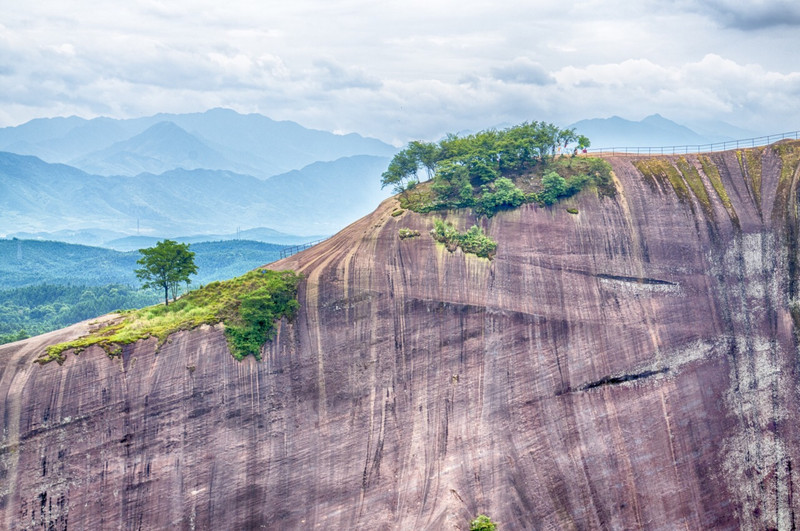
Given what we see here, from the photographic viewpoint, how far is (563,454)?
44781 mm

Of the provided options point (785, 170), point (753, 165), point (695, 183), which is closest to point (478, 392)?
point (695, 183)

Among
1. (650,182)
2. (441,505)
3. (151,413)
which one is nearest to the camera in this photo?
(151,413)

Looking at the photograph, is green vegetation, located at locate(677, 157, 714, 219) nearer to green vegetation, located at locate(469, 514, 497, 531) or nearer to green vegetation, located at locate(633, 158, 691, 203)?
green vegetation, located at locate(633, 158, 691, 203)

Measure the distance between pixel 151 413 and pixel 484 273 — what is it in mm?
24983

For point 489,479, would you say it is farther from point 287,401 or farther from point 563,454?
point 287,401

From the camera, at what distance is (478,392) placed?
45.0m

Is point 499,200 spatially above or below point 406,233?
above

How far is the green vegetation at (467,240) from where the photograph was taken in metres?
48.8

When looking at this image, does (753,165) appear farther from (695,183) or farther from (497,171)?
(497,171)

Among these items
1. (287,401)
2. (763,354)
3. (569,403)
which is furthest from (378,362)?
(763,354)

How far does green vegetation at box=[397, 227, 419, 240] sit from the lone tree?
16.0 metres

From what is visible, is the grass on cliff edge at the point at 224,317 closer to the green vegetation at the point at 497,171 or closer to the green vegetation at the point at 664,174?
the green vegetation at the point at 497,171

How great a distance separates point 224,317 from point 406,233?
1506 cm

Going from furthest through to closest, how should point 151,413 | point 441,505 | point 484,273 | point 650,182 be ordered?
1. point 650,182
2. point 484,273
3. point 441,505
4. point 151,413
